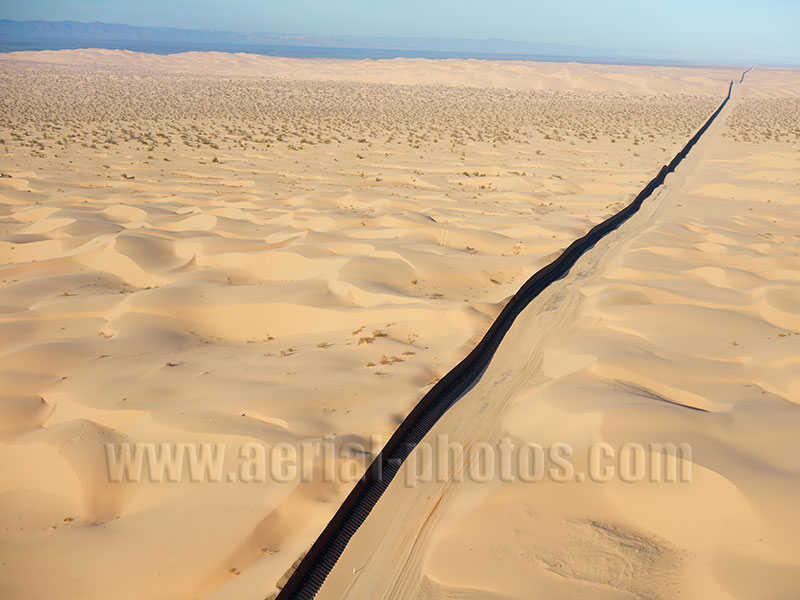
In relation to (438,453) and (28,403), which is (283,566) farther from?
(28,403)

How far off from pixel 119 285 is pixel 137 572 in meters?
5.46

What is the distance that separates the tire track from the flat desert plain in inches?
3.3

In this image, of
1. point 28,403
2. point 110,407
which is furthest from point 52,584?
point 28,403

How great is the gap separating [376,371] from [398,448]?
1.18 metres

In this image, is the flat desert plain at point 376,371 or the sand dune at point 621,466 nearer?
the sand dune at point 621,466

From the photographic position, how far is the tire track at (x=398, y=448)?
11.5 ft

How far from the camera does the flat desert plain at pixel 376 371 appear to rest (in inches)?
141

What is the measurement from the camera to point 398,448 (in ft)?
15.0

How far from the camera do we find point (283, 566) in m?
3.44

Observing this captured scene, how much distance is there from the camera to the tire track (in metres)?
3.51

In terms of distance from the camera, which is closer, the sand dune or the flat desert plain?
the sand dune

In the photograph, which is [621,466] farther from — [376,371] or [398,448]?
[376,371]

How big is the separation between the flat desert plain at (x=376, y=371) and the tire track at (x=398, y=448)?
8 cm

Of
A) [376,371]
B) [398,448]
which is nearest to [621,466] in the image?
[398,448]
